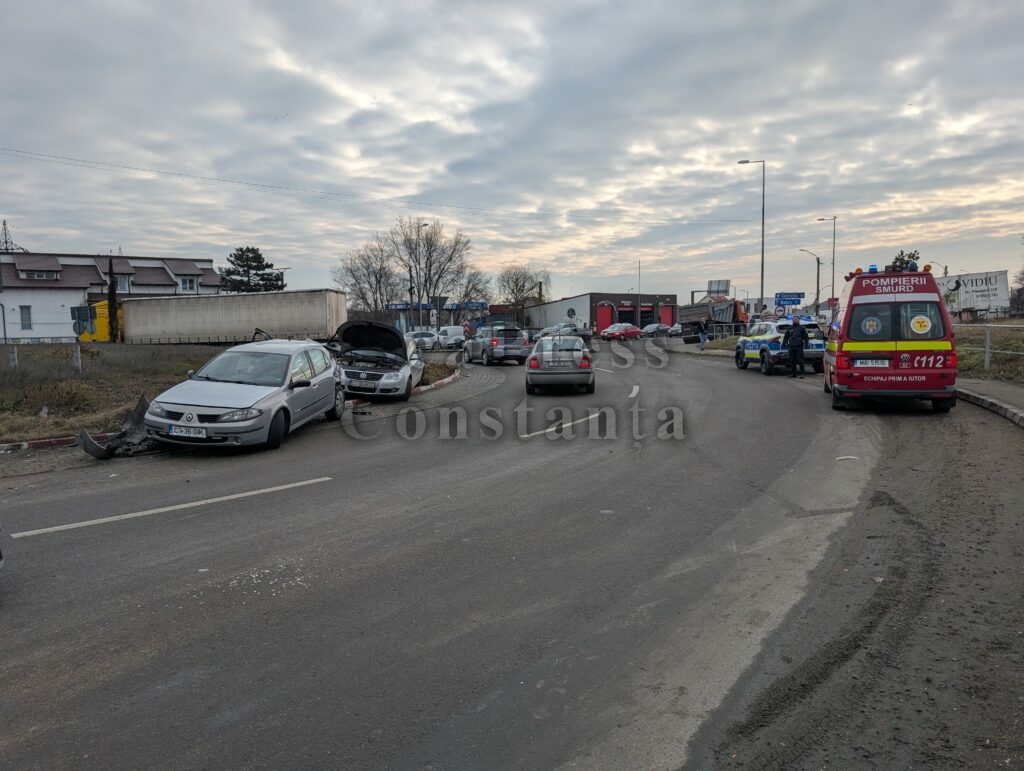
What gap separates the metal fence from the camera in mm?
18000

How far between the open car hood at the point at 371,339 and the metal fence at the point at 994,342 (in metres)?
13.8

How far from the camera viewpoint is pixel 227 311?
3938 cm

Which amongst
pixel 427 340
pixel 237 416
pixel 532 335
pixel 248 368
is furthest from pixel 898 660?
pixel 532 335

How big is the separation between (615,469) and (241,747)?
6081 mm

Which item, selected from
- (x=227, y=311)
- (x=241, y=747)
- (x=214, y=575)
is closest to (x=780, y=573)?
(x=241, y=747)

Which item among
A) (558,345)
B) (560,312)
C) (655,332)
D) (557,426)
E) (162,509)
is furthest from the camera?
(560,312)

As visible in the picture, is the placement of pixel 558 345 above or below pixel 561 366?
above

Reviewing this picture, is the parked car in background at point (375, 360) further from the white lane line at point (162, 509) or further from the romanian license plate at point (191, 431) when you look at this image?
the white lane line at point (162, 509)

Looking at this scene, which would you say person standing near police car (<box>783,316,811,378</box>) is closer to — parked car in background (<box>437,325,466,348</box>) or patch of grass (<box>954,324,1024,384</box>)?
patch of grass (<box>954,324,1024,384</box>)

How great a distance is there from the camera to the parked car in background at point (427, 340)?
44644 mm

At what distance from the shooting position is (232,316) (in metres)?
39.2

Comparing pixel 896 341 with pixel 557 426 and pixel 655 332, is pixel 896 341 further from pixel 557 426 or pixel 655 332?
pixel 655 332

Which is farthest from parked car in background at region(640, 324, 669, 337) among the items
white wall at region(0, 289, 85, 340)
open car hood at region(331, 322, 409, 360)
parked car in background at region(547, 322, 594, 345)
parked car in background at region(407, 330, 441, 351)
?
open car hood at region(331, 322, 409, 360)

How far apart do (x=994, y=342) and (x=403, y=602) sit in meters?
22.0
